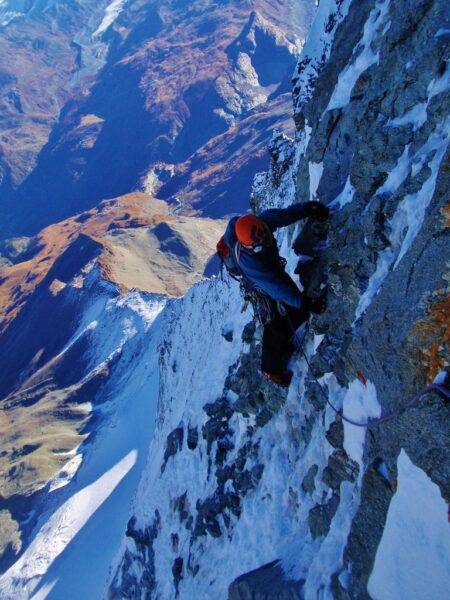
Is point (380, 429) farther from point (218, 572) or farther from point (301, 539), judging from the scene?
point (218, 572)

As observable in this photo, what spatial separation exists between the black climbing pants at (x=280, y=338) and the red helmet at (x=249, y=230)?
1.55 meters

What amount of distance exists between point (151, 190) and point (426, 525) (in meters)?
179

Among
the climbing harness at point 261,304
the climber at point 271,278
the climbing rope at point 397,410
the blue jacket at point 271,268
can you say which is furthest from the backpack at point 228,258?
the climbing rope at point 397,410

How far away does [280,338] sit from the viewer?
978 cm

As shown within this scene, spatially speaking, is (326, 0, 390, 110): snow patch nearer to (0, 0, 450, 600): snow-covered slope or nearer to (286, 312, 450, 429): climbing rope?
(0, 0, 450, 600): snow-covered slope

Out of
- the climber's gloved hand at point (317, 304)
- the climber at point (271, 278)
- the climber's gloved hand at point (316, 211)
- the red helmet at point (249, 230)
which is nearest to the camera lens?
the red helmet at point (249, 230)

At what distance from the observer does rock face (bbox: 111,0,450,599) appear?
569 centimetres

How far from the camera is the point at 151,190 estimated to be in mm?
176875

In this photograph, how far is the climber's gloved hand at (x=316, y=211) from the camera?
8.97m

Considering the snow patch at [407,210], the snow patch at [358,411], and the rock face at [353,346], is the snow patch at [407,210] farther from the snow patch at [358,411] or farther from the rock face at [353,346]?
the snow patch at [358,411]

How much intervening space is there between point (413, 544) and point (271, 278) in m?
4.28

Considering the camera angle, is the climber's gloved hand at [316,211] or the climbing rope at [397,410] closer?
the climbing rope at [397,410]

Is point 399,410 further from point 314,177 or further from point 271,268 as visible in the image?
point 314,177

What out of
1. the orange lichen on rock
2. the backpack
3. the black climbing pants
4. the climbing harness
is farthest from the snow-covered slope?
the backpack
